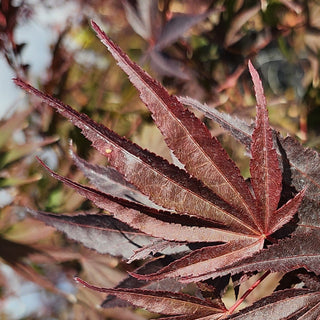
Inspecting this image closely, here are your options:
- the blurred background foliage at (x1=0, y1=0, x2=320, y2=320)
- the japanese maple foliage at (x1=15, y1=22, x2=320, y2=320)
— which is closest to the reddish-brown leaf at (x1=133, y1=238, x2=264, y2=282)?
the japanese maple foliage at (x1=15, y1=22, x2=320, y2=320)

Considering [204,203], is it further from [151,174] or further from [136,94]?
[136,94]

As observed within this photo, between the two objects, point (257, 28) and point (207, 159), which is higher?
point (257, 28)

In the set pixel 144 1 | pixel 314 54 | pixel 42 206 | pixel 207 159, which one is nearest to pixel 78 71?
pixel 144 1

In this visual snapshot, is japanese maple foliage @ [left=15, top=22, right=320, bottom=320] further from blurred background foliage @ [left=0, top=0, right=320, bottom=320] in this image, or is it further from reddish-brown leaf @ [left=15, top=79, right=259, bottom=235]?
blurred background foliage @ [left=0, top=0, right=320, bottom=320]

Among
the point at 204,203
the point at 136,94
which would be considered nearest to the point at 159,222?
the point at 204,203

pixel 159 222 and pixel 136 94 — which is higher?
pixel 136 94

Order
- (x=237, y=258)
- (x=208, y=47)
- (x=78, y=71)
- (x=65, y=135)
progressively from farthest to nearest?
(x=78, y=71), (x=208, y=47), (x=65, y=135), (x=237, y=258)

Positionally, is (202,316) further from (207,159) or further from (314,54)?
(314,54)

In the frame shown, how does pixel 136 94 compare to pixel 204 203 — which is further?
pixel 136 94
